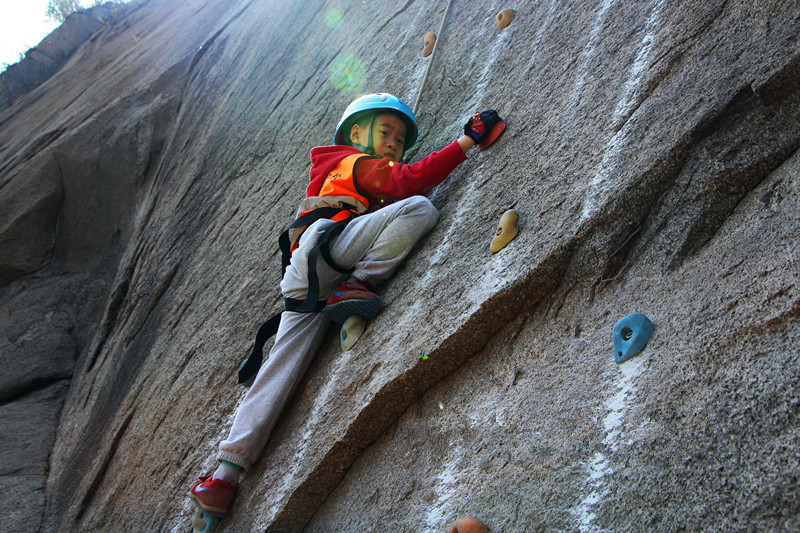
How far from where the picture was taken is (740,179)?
76.5 inches

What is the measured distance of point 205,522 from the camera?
2809mm

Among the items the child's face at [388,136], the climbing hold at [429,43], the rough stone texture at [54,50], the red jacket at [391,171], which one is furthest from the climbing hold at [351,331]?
the rough stone texture at [54,50]

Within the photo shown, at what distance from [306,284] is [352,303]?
31 centimetres

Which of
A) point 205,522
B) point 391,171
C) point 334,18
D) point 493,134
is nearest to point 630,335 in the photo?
point 493,134

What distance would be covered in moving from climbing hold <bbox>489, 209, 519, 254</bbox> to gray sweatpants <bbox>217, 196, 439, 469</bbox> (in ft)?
1.69

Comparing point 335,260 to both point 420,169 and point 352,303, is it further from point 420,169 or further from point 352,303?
point 420,169

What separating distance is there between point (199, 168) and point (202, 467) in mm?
4044

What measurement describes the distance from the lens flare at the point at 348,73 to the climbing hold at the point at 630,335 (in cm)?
358

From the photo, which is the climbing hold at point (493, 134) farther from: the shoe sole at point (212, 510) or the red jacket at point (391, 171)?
the shoe sole at point (212, 510)

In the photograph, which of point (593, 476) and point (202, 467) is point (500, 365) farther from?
point (202, 467)

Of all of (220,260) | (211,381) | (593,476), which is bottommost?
(593,476)

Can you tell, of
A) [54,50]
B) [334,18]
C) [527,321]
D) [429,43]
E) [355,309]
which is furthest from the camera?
[54,50]

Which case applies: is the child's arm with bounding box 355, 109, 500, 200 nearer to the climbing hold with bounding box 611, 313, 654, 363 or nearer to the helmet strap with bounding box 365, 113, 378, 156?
the helmet strap with bounding box 365, 113, 378, 156

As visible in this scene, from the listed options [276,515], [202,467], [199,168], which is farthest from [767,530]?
[199,168]
